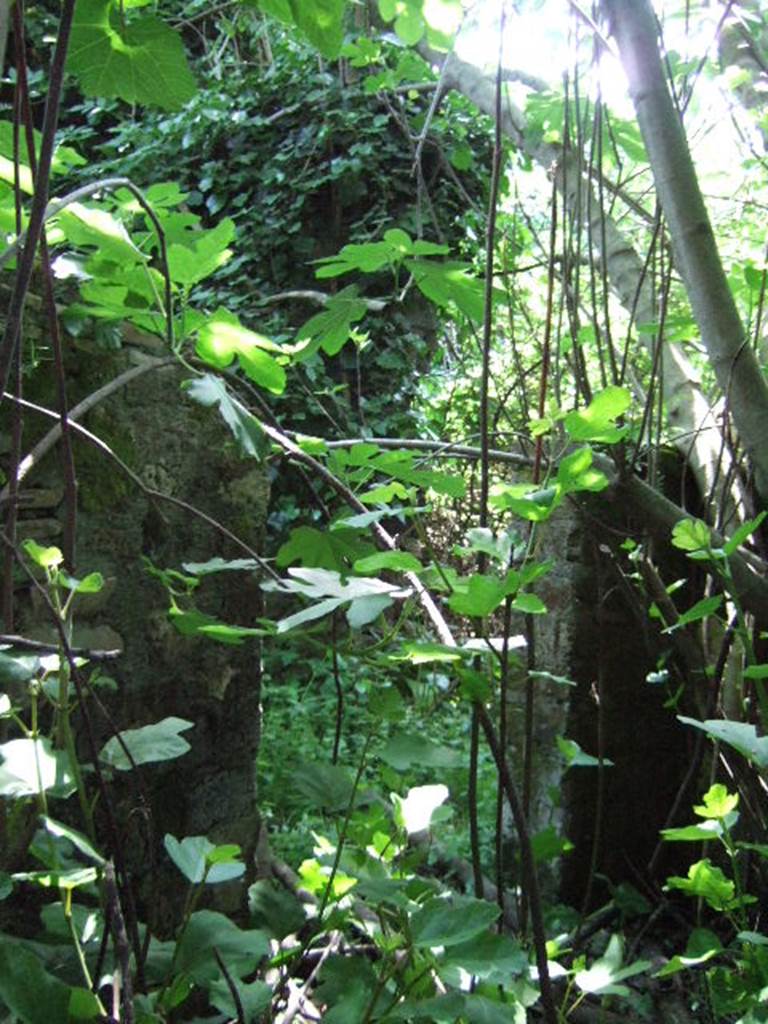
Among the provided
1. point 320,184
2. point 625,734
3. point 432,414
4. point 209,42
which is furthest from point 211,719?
point 209,42

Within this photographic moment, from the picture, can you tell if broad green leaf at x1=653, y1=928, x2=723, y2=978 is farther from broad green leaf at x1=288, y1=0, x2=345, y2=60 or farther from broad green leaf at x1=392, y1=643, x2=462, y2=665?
broad green leaf at x1=288, y1=0, x2=345, y2=60

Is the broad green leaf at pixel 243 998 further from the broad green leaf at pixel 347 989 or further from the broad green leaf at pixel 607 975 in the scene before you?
the broad green leaf at pixel 607 975

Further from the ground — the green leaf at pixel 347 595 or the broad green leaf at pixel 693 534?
the green leaf at pixel 347 595

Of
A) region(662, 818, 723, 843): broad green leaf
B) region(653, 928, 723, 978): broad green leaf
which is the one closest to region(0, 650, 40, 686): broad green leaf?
region(662, 818, 723, 843): broad green leaf

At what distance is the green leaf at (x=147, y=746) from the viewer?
1.05 metres

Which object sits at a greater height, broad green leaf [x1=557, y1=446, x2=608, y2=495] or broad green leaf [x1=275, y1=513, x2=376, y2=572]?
broad green leaf [x1=557, y1=446, x2=608, y2=495]

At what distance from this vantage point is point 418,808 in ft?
3.97

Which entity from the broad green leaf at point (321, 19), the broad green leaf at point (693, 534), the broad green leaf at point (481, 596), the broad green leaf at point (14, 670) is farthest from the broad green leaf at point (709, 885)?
the broad green leaf at point (321, 19)

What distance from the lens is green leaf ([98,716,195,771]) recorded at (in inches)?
41.3

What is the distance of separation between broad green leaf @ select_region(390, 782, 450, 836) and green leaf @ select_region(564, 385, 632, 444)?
0.46 meters

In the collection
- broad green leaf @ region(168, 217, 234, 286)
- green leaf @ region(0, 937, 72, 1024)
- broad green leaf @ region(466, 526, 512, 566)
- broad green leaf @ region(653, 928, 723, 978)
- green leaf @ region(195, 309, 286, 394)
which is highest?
broad green leaf @ region(168, 217, 234, 286)

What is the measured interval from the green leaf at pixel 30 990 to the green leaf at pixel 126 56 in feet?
2.87

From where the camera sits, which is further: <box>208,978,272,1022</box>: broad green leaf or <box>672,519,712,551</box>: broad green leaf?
<box>672,519,712,551</box>: broad green leaf

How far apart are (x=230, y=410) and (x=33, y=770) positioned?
51 centimetres
